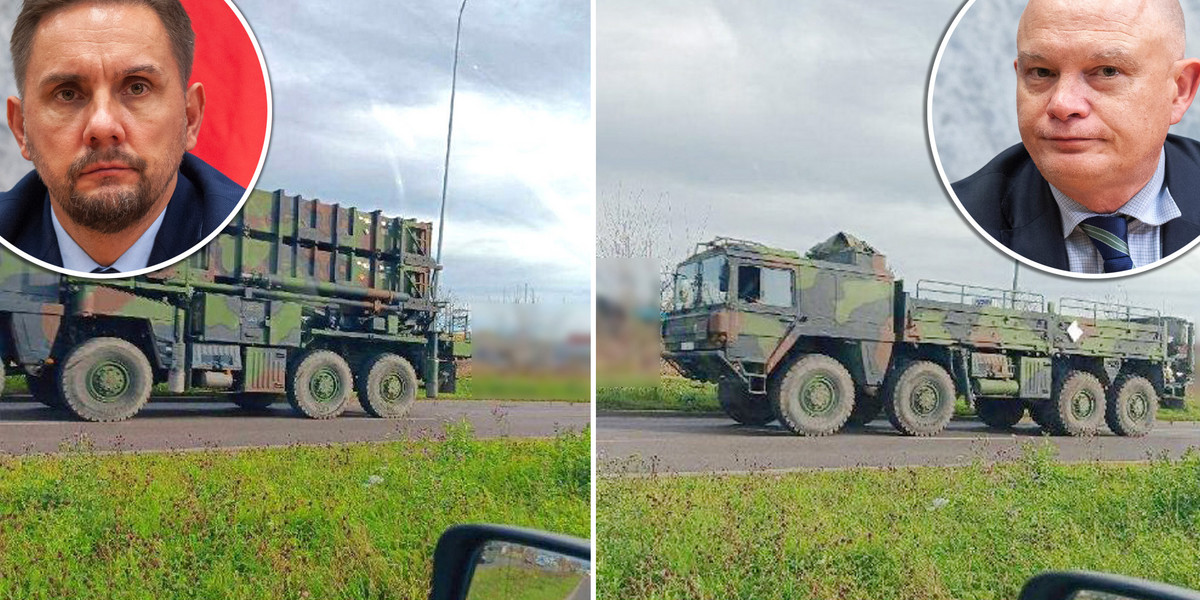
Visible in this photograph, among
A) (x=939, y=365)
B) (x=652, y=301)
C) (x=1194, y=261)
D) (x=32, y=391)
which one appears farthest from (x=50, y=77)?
(x=1194, y=261)

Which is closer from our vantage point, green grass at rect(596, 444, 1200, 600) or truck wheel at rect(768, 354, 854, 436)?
green grass at rect(596, 444, 1200, 600)

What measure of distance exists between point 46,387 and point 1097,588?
2.74m

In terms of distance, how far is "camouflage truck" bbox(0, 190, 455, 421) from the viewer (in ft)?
10.3

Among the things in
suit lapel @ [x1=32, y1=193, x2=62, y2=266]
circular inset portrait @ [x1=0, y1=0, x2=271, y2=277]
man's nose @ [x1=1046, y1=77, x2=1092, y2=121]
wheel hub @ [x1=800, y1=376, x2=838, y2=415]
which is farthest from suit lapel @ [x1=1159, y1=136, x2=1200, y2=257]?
suit lapel @ [x1=32, y1=193, x2=62, y2=266]

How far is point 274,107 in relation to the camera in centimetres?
338

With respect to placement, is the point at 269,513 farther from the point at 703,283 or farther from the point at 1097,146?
the point at 1097,146

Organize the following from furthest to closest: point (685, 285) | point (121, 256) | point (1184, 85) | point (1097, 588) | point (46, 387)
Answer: point (685, 285) → point (121, 256) → point (46, 387) → point (1184, 85) → point (1097, 588)

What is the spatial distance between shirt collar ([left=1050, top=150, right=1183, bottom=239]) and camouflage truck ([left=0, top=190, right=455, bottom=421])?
1.92 metres

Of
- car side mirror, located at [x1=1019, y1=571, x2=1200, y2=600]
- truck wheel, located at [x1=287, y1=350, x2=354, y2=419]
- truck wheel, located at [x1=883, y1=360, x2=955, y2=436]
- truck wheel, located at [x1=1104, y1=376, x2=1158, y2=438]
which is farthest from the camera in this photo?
truck wheel, located at [x1=287, y1=350, x2=354, y2=419]

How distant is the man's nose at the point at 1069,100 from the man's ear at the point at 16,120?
290 cm

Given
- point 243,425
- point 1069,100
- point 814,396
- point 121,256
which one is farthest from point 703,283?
point 121,256

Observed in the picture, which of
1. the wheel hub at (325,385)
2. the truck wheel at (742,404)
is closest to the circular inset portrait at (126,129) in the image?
the wheel hub at (325,385)

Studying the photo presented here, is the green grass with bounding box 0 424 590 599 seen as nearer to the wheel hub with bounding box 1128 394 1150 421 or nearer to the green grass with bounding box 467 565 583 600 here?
the green grass with bounding box 467 565 583 600

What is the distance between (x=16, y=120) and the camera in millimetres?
3092
